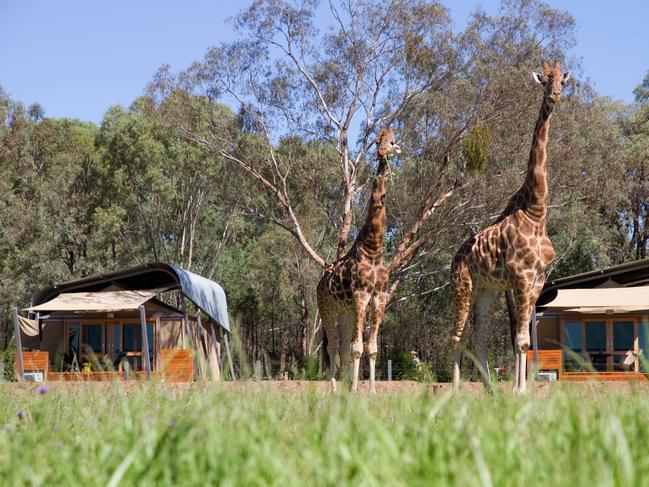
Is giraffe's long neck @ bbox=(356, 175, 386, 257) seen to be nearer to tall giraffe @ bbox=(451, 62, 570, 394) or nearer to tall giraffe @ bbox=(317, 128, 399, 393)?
tall giraffe @ bbox=(317, 128, 399, 393)

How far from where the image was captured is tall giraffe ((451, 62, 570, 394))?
9711 millimetres

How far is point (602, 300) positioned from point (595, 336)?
2.63m

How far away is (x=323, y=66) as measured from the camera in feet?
86.9

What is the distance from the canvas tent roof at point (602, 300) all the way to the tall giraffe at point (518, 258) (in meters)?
9.51

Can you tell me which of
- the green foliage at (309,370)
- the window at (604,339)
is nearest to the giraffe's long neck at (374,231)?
the green foliage at (309,370)

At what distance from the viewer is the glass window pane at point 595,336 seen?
22.3m

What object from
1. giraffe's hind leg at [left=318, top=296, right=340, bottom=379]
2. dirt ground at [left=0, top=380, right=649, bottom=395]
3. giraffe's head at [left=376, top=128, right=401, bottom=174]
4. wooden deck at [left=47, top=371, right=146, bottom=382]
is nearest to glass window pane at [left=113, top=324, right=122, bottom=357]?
wooden deck at [left=47, top=371, right=146, bottom=382]

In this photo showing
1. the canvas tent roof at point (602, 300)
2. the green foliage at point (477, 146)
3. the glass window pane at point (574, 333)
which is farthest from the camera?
the green foliage at point (477, 146)

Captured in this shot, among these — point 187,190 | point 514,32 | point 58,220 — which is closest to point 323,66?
point 514,32

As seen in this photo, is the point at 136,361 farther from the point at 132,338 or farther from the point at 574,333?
the point at 574,333

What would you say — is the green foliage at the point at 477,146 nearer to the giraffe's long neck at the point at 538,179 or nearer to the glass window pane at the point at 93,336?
the glass window pane at the point at 93,336

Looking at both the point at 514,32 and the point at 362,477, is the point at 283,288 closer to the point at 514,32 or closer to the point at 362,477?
the point at 514,32

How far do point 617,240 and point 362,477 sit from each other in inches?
1321

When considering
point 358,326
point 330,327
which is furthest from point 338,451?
point 330,327
